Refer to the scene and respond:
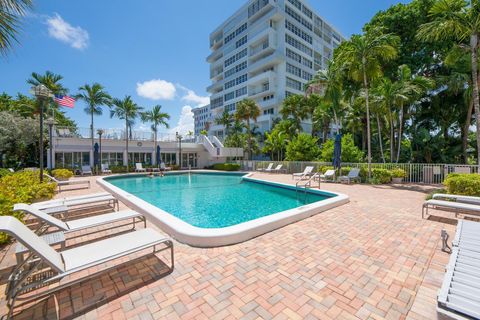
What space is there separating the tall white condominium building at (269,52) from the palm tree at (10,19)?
34.7 meters

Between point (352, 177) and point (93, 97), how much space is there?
2691 centimetres

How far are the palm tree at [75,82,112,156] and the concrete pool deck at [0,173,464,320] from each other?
24.1 m

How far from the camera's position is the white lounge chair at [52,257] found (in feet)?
7.72

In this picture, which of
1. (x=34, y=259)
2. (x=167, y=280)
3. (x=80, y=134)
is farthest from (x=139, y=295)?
(x=80, y=134)

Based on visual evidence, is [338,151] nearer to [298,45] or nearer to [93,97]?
[93,97]

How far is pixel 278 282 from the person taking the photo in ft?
10.2

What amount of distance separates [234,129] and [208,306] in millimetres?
35274

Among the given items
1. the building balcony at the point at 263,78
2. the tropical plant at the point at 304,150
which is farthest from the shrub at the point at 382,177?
the building balcony at the point at 263,78

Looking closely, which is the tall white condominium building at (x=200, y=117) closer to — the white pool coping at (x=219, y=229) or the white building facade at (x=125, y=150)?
the white building facade at (x=125, y=150)

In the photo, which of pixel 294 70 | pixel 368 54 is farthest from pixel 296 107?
pixel 368 54

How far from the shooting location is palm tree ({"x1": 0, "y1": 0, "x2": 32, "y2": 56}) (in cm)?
439

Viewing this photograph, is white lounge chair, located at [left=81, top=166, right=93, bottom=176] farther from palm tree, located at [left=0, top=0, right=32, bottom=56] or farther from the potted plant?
the potted plant

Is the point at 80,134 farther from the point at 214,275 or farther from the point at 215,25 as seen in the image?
the point at 215,25

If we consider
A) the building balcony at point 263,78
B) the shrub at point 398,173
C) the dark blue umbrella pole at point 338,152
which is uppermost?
the building balcony at point 263,78
